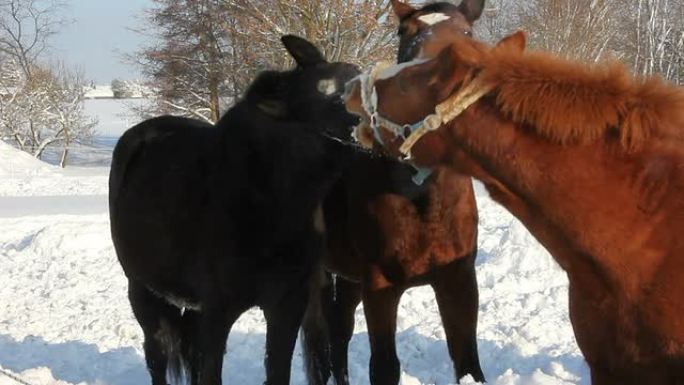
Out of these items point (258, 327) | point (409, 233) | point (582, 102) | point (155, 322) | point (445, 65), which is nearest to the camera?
point (582, 102)

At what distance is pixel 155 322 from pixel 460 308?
6.26 ft

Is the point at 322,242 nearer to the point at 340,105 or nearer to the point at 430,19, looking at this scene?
the point at 340,105

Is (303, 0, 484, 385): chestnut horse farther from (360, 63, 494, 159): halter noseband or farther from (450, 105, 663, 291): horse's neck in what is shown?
(450, 105, 663, 291): horse's neck

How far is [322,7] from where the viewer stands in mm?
17984

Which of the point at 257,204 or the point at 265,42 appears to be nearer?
the point at 257,204

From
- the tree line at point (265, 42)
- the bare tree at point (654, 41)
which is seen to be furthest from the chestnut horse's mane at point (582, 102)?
the bare tree at point (654, 41)

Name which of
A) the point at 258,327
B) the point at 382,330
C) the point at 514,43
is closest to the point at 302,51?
the point at 382,330

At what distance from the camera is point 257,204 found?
370 cm

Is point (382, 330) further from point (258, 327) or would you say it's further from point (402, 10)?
point (258, 327)

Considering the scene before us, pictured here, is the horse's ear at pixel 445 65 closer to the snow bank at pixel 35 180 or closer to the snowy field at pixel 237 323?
the snowy field at pixel 237 323

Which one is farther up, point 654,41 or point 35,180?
point 654,41

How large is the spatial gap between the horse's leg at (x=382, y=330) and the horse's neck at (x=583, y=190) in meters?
1.97

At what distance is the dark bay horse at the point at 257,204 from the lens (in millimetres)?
3688

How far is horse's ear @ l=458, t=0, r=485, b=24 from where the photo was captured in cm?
414
